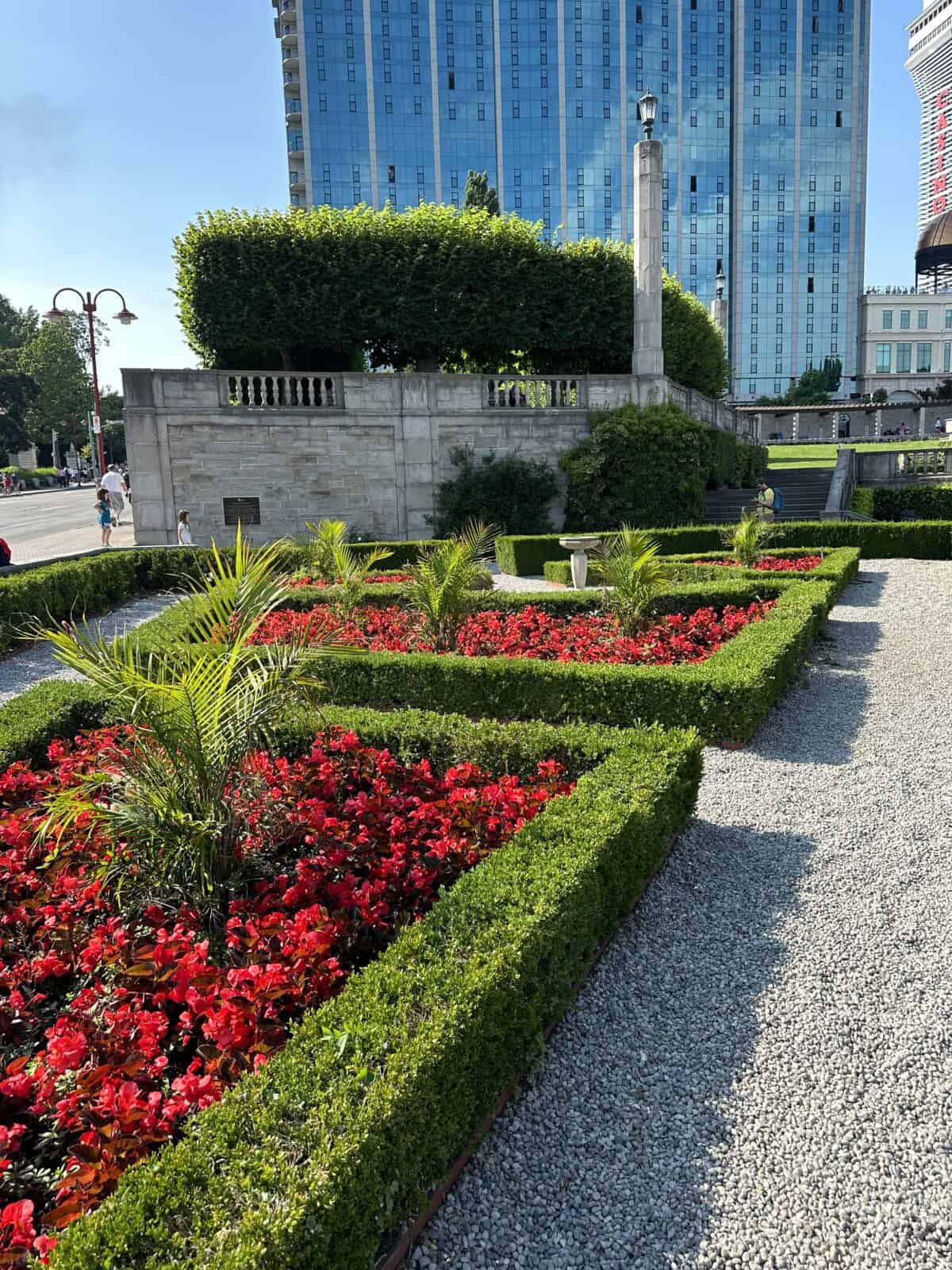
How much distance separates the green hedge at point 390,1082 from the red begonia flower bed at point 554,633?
4.02m

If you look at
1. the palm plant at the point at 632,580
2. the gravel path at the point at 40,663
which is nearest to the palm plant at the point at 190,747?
the gravel path at the point at 40,663

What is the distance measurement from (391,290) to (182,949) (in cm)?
1833

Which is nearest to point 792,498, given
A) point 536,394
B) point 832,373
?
point 536,394

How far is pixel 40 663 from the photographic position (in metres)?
10.1

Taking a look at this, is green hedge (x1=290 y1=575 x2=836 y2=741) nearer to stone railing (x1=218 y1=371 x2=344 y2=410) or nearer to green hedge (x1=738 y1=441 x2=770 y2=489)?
stone railing (x1=218 y1=371 x2=344 y2=410)

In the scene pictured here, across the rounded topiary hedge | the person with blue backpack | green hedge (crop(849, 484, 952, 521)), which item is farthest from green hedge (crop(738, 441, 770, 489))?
the rounded topiary hedge

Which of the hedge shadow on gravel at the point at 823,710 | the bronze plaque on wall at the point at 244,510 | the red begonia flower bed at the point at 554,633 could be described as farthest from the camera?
the bronze plaque on wall at the point at 244,510

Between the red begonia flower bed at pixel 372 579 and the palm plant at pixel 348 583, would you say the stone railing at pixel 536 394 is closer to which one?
the red begonia flower bed at pixel 372 579

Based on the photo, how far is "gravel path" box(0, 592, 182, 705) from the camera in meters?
9.17

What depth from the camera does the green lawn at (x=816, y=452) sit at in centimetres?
3139

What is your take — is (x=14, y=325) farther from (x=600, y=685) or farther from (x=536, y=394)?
(x=600, y=685)

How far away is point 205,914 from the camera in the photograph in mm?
3592

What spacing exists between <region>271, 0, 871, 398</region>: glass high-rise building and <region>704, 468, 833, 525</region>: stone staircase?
64.7 meters

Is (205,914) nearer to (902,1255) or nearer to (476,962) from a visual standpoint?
A: (476,962)
